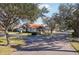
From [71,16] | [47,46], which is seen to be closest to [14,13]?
[47,46]

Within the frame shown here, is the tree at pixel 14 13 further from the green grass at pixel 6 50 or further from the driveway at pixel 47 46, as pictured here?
the driveway at pixel 47 46

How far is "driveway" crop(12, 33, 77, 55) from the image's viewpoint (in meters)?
6.18

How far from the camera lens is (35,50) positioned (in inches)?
244

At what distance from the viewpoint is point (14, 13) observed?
6258 millimetres

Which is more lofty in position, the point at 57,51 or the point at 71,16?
the point at 71,16

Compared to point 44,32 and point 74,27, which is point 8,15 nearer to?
point 44,32

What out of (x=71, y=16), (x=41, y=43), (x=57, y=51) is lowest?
(x=57, y=51)

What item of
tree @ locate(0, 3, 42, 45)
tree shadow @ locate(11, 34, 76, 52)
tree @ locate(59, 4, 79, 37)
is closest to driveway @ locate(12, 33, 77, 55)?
tree shadow @ locate(11, 34, 76, 52)

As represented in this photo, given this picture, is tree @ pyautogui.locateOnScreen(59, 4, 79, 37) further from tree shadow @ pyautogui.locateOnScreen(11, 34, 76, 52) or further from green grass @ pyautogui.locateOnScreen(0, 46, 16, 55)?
green grass @ pyautogui.locateOnScreen(0, 46, 16, 55)

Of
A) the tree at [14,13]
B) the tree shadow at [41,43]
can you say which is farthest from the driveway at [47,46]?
the tree at [14,13]

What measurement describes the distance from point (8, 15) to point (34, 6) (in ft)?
1.32

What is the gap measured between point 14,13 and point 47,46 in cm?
68

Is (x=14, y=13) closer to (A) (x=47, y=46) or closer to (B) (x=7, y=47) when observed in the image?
(B) (x=7, y=47)

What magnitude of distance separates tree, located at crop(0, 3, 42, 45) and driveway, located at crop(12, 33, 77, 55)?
29 cm
